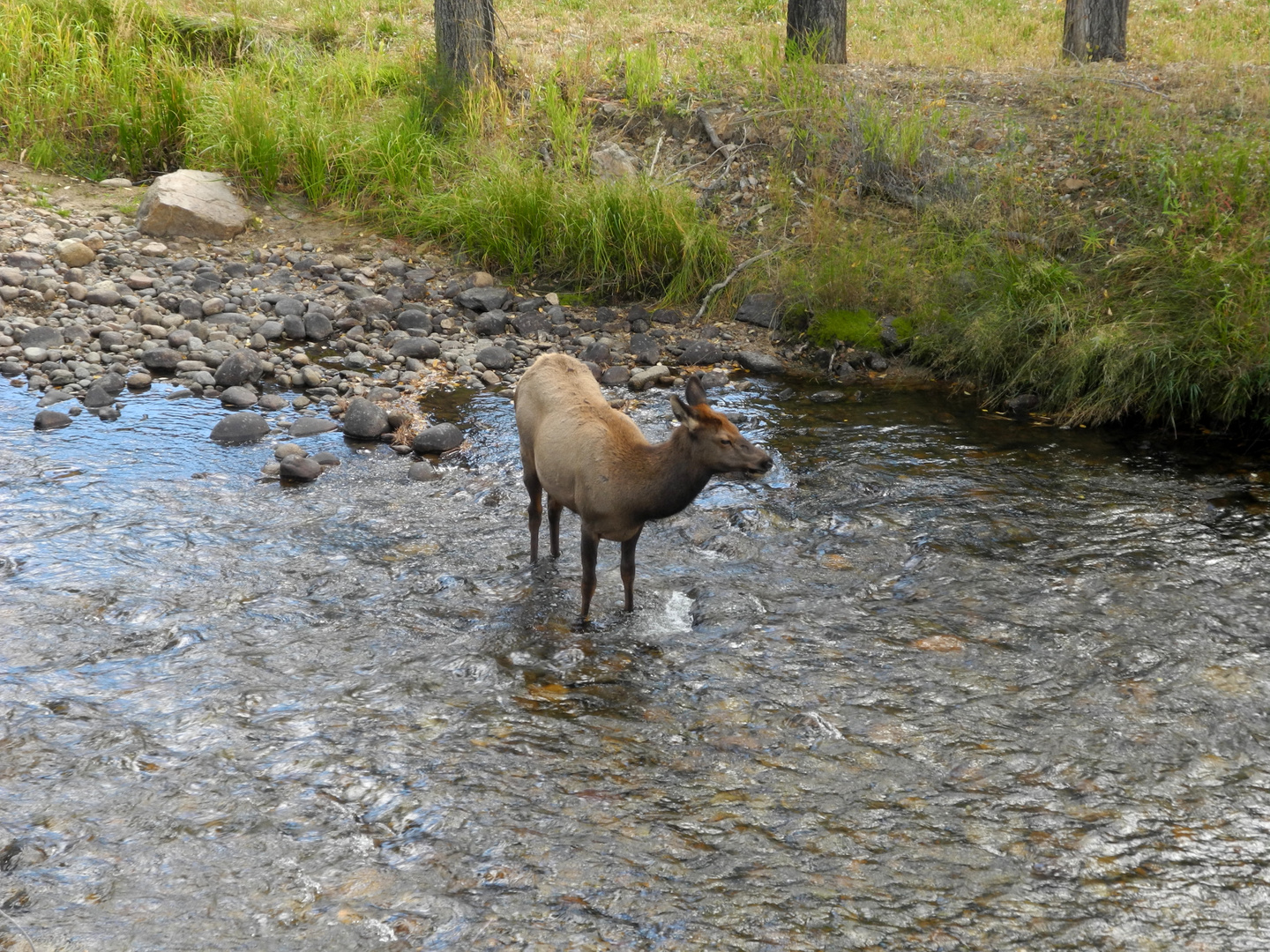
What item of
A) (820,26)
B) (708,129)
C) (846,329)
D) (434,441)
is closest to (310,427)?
(434,441)

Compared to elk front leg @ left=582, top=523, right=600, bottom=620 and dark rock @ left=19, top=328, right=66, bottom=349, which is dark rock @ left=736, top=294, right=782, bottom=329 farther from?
dark rock @ left=19, top=328, right=66, bottom=349

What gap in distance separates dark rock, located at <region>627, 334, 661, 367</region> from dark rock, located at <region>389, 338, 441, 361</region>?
2.11 metres

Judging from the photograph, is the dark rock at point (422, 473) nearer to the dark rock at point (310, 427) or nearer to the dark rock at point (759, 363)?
the dark rock at point (310, 427)

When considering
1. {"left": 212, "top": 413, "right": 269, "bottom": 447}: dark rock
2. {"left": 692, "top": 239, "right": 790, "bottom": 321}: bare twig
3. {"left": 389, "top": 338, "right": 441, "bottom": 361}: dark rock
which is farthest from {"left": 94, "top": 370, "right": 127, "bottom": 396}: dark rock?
{"left": 692, "top": 239, "right": 790, "bottom": 321}: bare twig

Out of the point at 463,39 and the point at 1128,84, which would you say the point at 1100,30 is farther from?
the point at 463,39

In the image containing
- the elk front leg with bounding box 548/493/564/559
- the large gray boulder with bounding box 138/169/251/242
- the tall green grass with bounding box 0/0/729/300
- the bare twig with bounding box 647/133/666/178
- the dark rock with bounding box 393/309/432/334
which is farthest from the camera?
the bare twig with bounding box 647/133/666/178

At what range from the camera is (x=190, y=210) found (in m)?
13.2

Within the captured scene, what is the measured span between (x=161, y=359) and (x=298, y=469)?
9.95 feet

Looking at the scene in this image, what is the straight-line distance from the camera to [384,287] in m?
12.7

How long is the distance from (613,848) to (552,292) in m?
8.87

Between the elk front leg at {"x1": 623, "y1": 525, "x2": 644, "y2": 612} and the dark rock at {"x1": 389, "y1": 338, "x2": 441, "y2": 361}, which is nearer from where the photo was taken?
the elk front leg at {"x1": 623, "y1": 525, "x2": 644, "y2": 612}

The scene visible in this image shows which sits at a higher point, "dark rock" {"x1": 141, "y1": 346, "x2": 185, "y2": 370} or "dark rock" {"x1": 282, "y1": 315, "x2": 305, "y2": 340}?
"dark rock" {"x1": 282, "y1": 315, "x2": 305, "y2": 340}

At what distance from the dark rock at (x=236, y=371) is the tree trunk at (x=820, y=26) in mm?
8894

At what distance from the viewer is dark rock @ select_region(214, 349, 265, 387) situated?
33.9 feet
